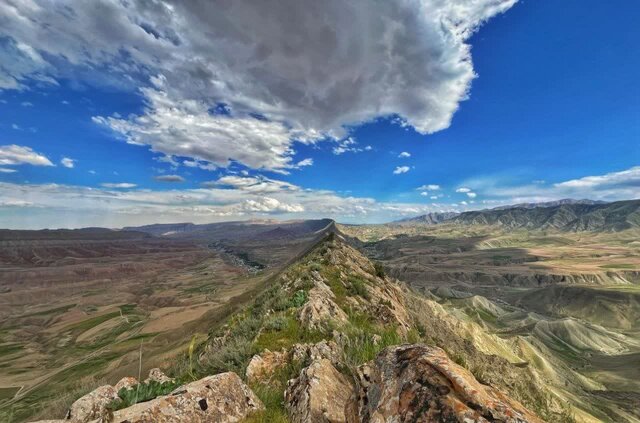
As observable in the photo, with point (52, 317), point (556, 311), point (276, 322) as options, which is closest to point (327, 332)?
point (276, 322)

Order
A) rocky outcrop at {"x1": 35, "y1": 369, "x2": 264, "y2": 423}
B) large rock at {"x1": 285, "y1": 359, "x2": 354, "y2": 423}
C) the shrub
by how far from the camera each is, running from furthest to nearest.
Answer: the shrub
large rock at {"x1": 285, "y1": 359, "x2": 354, "y2": 423}
rocky outcrop at {"x1": 35, "y1": 369, "x2": 264, "y2": 423}

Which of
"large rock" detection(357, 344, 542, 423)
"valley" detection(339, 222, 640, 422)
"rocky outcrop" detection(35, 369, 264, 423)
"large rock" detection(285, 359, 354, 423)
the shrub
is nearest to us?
"large rock" detection(357, 344, 542, 423)

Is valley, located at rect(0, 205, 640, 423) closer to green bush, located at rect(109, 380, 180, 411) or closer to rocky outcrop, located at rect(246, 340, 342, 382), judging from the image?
rocky outcrop, located at rect(246, 340, 342, 382)

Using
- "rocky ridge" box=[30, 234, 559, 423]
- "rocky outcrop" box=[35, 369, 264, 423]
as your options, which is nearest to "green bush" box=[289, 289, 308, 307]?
"rocky ridge" box=[30, 234, 559, 423]

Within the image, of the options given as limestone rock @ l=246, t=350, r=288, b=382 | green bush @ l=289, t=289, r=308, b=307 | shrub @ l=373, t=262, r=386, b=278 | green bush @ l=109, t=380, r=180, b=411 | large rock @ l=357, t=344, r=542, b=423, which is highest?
large rock @ l=357, t=344, r=542, b=423

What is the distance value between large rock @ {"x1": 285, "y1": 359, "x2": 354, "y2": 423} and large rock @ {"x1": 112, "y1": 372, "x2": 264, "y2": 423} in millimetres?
789

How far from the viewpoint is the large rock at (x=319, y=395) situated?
566 cm

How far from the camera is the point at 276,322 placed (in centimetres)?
1098

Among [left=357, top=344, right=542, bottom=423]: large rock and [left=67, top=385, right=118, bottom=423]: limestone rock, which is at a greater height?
[left=357, top=344, right=542, bottom=423]: large rock

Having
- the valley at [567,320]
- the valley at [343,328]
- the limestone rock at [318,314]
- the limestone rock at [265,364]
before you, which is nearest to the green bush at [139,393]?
the valley at [343,328]

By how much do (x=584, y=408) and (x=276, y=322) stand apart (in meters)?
54.8

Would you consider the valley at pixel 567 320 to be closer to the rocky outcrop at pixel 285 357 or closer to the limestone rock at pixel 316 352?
the limestone rock at pixel 316 352

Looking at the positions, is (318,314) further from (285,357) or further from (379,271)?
(379,271)

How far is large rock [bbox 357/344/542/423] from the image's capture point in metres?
4.40
